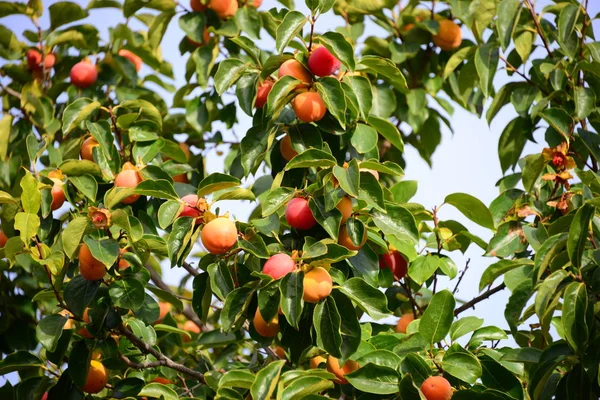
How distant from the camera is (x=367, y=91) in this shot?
214 cm

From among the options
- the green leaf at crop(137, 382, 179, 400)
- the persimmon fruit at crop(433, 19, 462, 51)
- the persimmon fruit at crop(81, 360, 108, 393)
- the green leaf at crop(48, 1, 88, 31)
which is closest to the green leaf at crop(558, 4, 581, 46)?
the persimmon fruit at crop(433, 19, 462, 51)

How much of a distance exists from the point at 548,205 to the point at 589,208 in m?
0.63

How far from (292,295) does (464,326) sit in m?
0.46

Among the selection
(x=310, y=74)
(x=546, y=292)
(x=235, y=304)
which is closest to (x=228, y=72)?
(x=310, y=74)

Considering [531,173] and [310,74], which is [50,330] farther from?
[531,173]

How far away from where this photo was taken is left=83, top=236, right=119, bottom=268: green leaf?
1961 millimetres

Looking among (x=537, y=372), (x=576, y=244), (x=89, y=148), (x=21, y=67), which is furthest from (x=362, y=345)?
(x=21, y=67)

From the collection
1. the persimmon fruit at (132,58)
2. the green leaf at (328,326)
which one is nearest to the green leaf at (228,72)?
the green leaf at (328,326)

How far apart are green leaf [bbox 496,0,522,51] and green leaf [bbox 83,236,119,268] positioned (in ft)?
4.11

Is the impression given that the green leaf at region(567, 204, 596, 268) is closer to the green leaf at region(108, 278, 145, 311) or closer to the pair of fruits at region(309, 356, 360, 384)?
the pair of fruits at region(309, 356, 360, 384)

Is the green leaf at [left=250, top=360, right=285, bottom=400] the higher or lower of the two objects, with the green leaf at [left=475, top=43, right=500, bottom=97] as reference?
lower

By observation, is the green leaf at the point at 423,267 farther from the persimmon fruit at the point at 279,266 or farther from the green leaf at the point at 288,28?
the green leaf at the point at 288,28

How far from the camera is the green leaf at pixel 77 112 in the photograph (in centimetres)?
237

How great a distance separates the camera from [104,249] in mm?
1995
